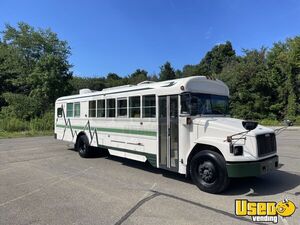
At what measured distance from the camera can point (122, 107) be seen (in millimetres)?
9172

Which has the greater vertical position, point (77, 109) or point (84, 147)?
point (77, 109)

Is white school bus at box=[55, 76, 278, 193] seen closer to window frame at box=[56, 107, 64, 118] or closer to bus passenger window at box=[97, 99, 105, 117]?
bus passenger window at box=[97, 99, 105, 117]

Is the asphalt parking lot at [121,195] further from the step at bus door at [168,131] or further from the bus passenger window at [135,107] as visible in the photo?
the bus passenger window at [135,107]

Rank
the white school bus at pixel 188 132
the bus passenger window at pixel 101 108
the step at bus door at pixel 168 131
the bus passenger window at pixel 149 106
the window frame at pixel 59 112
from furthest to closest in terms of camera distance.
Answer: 1. the window frame at pixel 59 112
2. the bus passenger window at pixel 101 108
3. the bus passenger window at pixel 149 106
4. the step at bus door at pixel 168 131
5. the white school bus at pixel 188 132

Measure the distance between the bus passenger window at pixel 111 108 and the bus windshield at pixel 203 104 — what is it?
3.43m

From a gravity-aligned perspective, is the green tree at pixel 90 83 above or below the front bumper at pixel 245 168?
above

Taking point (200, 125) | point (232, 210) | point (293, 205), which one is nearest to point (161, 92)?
point (200, 125)

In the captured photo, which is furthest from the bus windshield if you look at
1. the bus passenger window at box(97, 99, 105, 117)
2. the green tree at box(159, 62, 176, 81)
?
the green tree at box(159, 62, 176, 81)

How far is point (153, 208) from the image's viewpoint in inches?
207

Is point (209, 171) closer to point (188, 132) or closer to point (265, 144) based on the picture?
point (188, 132)

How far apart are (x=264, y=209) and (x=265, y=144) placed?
1.64 m

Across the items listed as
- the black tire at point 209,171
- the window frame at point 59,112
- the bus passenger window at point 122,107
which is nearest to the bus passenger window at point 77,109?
the window frame at point 59,112

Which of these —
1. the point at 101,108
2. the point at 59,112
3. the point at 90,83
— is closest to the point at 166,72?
the point at 90,83

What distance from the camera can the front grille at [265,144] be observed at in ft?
19.8
